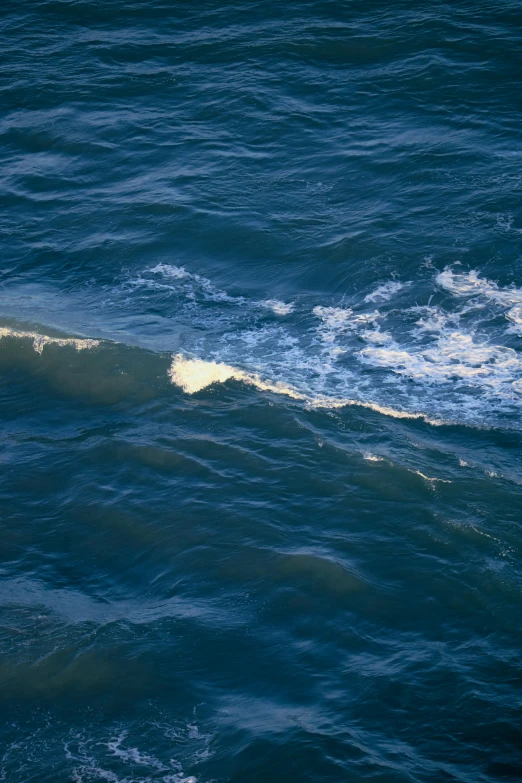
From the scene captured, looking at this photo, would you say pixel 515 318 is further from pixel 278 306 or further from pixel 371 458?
pixel 371 458

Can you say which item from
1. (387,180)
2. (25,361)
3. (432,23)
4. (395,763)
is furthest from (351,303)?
(432,23)

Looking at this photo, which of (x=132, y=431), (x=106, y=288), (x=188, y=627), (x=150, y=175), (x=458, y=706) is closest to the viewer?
(x=458, y=706)

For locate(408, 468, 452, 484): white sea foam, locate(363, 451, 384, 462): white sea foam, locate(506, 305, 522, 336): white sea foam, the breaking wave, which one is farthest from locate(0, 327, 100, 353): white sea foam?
locate(506, 305, 522, 336): white sea foam

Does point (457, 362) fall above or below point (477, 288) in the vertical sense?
below

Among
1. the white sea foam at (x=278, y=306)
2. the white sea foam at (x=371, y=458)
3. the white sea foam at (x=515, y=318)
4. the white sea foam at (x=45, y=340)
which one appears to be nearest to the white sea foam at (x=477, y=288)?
the white sea foam at (x=515, y=318)

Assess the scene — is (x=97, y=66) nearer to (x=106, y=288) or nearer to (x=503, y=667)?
(x=106, y=288)

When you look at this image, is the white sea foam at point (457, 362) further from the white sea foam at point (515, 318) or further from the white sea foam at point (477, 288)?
the white sea foam at point (477, 288)

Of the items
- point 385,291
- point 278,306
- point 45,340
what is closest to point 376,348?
point 385,291
